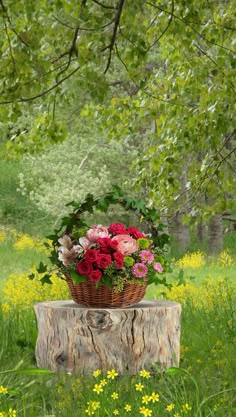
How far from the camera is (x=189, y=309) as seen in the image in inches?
367

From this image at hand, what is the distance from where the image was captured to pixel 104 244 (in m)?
6.60

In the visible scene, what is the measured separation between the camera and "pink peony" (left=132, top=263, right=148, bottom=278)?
658 centimetres

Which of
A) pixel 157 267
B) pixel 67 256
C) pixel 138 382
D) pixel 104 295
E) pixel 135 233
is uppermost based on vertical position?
pixel 135 233

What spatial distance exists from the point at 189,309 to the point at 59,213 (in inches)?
421

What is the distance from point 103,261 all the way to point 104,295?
37 centimetres

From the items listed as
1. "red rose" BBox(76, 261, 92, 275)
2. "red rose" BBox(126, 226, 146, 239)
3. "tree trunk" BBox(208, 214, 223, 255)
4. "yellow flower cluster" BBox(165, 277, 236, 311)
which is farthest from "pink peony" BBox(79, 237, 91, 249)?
"tree trunk" BBox(208, 214, 223, 255)

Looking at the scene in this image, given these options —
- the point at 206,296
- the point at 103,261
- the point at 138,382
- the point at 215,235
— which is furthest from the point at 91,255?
the point at 215,235

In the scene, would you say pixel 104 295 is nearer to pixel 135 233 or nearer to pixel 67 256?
pixel 67 256

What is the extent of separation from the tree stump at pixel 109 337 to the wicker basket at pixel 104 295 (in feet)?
0.32

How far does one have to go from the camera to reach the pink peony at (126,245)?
6641mm

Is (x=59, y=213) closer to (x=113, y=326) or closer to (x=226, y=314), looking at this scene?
(x=226, y=314)

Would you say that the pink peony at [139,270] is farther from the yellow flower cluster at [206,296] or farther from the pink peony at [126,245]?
the yellow flower cluster at [206,296]

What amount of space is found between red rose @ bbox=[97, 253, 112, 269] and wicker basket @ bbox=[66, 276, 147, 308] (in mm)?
236

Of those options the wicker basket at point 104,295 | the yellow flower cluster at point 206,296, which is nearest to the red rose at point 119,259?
the wicker basket at point 104,295
